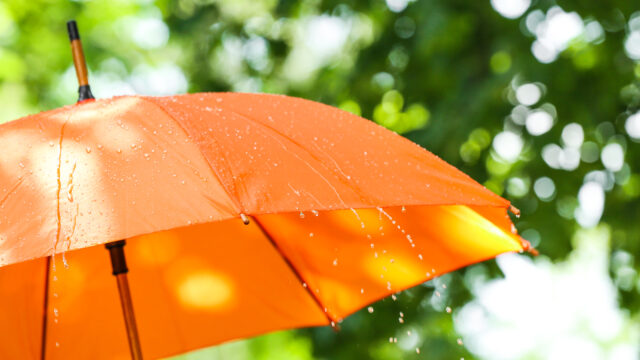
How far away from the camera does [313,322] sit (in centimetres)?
300

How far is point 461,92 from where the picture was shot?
15.3 feet

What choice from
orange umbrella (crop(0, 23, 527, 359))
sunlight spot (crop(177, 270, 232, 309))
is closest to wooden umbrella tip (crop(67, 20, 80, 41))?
orange umbrella (crop(0, 23, 527, 359))

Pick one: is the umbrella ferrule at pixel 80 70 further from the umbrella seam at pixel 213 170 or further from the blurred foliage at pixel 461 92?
the blurred foliage at pixel 461 92

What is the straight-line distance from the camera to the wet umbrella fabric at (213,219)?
66.8 inches

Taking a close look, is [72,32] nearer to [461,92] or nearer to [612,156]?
[461,92]

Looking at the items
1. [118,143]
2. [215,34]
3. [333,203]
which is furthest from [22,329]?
[215,34]

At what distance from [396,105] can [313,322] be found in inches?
100

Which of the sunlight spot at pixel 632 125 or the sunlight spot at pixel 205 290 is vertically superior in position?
the sunlight spot at pixel 632 125

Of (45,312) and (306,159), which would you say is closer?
(306,159)

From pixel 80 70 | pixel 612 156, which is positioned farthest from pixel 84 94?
pixel 612 156

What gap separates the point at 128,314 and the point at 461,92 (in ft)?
8.39

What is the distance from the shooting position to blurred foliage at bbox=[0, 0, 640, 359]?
174 inches

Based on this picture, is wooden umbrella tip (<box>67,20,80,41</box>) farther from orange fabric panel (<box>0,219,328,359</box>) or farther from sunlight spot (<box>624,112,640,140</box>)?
sunlight spot (<box>624,112,640,140</box>)

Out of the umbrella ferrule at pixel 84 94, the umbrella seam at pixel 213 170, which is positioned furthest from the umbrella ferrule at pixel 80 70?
the umbrella seam at pixel 213 170
